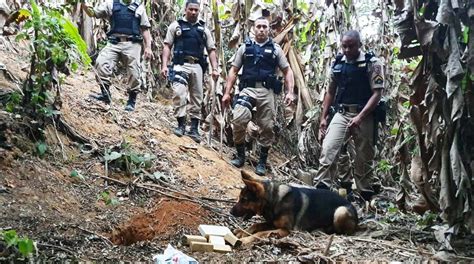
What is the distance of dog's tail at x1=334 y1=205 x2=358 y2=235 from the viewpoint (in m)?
5.30

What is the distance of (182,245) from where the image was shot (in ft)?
15.0

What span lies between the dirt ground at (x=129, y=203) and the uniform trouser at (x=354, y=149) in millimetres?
453

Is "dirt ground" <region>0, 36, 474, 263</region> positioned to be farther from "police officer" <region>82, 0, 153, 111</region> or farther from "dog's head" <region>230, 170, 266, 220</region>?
"police officer" <region>82, 0, 153, 111</region>

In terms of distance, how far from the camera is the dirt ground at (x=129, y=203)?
4.39m

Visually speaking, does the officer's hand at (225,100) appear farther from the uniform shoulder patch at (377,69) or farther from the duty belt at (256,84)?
the uniform shoulder patch at (377,69)

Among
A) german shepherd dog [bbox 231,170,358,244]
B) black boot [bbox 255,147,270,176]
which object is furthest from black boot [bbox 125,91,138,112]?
german shepherd dog [bbox 231,170,358,244]

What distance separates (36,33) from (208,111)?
4392 millimetres

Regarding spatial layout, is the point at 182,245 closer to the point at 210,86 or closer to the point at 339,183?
the point at 339,183

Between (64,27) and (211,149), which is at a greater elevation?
(64,27)

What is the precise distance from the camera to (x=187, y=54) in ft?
27.1

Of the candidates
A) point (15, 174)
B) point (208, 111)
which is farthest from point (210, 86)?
point (15, 174)

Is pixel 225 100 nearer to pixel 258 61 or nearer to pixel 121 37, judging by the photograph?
pixel 258 61

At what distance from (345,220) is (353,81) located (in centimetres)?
206

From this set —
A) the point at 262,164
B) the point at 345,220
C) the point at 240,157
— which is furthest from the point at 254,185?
the point at 240,157
